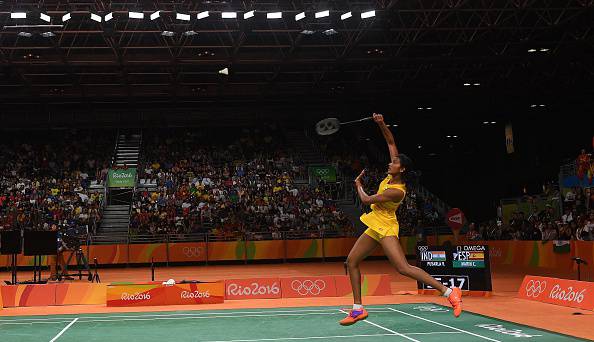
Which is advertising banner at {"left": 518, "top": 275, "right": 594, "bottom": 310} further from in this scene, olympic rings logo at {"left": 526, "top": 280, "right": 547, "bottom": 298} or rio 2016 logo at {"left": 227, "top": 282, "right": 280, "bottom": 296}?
rio 2016 logo at {"left": 227, "top": 282, "right": 280, "bottom": 296}

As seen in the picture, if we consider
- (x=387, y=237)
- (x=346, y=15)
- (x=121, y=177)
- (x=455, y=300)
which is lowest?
(x=455, y=300)

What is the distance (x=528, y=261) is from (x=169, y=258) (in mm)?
17822

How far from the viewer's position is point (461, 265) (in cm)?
1980

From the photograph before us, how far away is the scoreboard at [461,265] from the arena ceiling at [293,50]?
11564 millimetres

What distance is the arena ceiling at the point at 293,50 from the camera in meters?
28.9

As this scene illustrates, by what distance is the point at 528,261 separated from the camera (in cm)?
3094

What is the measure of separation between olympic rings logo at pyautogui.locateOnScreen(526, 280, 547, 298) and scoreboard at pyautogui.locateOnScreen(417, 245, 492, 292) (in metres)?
1.12

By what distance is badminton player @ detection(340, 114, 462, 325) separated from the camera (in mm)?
9438

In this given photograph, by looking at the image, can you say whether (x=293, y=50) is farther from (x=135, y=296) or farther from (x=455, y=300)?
(x=455, y=300)

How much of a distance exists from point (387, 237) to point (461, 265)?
1091 centimetres

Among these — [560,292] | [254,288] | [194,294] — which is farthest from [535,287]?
[194,294]

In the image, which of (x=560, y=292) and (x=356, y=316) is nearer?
(x=356, y=316)

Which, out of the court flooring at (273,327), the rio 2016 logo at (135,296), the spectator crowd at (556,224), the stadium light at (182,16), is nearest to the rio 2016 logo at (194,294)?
the rio 2016 logo at (135,296)

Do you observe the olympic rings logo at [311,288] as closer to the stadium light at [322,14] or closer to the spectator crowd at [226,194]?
the stadium light at [322,14]
